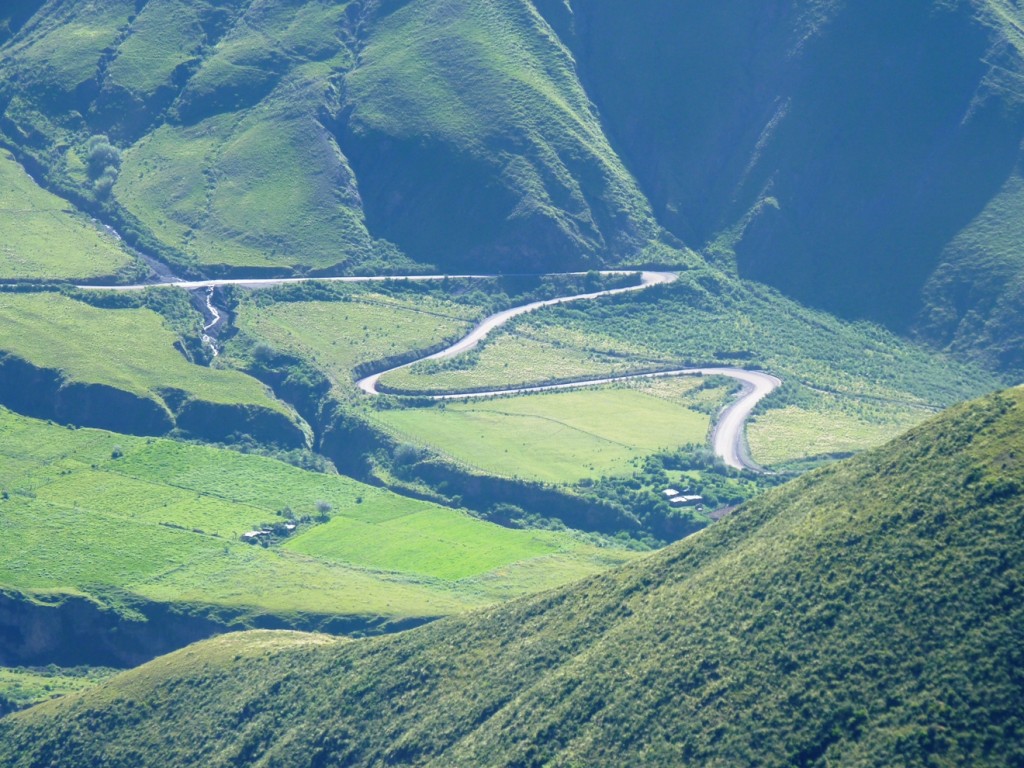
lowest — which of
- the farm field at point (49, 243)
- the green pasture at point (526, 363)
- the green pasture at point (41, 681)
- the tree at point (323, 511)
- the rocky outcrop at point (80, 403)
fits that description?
the green pasture at point (41, 681)

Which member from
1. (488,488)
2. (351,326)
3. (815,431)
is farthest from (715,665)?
(351,326)

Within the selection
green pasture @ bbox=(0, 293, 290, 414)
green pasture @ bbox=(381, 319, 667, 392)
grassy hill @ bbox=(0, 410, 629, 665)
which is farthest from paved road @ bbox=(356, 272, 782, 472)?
grassy hill @ bbox=(0, 410, 629, 665)

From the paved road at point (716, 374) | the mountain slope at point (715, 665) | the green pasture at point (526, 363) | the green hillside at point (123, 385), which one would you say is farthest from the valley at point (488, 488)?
the paved road at point (716, 374)

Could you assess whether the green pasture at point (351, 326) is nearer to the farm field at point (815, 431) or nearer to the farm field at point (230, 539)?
the farm field at point (230, 539)

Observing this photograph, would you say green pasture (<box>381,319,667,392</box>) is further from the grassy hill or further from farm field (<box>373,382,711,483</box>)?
the grassy hill

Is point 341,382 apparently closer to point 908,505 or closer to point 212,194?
point 212,194

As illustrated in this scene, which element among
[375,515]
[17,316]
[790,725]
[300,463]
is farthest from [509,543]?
[790,725]
